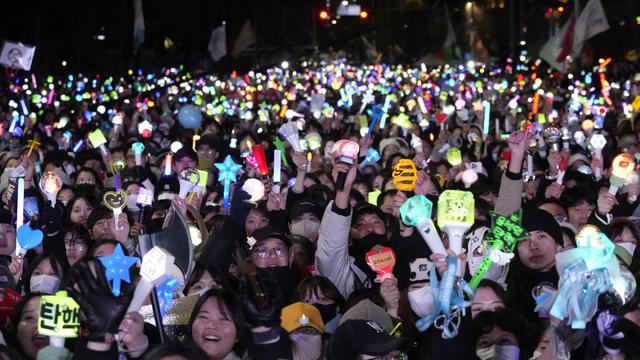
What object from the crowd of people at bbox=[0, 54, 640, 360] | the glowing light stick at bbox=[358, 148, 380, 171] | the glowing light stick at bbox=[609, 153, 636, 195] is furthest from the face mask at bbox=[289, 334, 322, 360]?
the glowing light stick at bbox=[358, 148, 380, 171]

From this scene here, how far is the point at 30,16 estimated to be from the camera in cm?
3509

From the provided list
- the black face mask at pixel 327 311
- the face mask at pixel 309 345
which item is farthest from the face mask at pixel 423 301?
the black face mask at pixel 327 311

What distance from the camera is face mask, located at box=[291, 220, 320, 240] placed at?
7.44 meters

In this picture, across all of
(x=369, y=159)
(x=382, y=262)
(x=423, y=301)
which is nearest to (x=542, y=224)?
(x=382, y=262)

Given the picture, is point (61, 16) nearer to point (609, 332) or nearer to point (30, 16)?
point (30, 16)

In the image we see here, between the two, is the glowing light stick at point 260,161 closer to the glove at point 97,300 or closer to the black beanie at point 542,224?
the black beanie at point 542,224

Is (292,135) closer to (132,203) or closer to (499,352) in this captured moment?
(132,203)

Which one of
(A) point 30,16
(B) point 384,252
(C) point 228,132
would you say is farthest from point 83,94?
(B) point 384,252

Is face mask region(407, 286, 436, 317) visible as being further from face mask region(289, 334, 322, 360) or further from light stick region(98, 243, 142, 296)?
light stick region(98, 243, 142, 296)

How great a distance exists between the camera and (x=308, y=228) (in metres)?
7.44

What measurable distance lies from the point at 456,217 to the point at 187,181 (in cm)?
299

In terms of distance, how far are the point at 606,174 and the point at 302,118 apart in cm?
487

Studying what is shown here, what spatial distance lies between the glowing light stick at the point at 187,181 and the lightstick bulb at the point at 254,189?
0.39 meters

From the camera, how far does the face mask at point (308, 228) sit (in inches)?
293
